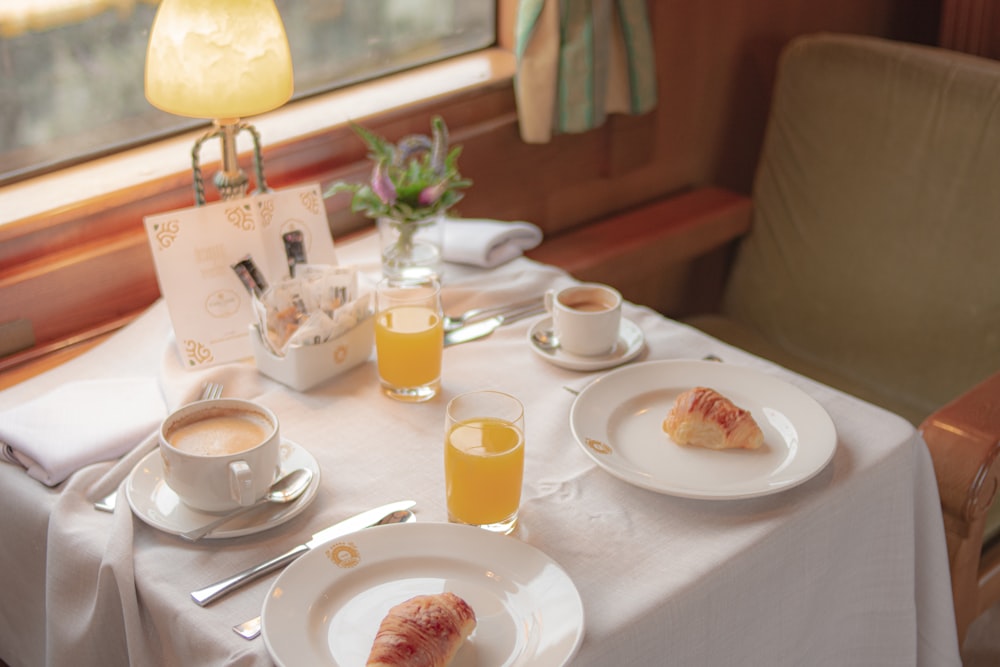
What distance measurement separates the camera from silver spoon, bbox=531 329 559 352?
56.5 inches

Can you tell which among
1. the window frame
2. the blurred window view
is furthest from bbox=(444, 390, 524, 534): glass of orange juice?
the blurred window view

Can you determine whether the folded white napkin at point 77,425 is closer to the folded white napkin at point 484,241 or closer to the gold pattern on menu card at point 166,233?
the gold pattern on menu card at point 166,233

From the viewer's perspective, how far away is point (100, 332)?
5.33 feet

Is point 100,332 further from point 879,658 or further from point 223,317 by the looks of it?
point 879,658

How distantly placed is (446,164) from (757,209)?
3.12 ft

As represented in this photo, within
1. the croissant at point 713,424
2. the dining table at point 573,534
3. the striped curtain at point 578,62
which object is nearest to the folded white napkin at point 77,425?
the dining table at point 573,534

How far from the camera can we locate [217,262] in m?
1.43

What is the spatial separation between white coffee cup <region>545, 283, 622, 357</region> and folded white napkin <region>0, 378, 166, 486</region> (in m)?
0.51

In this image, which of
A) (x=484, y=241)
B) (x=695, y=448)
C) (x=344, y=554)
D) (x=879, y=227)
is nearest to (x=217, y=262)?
(x=484, y=241)

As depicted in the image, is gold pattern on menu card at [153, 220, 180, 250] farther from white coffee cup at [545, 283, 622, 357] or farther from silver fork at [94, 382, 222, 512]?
white coffee cup at [545, 283, 622, 357]

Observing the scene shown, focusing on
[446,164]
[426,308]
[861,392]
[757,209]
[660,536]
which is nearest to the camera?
[660,536]

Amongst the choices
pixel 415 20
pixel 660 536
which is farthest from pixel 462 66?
pixel 660 536

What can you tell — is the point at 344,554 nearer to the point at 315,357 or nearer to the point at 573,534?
the point at 573,534

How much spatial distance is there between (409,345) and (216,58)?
1.38 feet
